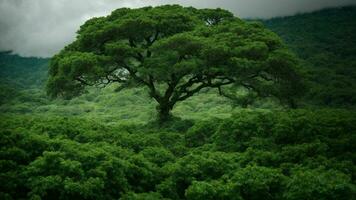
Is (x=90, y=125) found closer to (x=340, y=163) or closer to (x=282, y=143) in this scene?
(x=282, y=143)

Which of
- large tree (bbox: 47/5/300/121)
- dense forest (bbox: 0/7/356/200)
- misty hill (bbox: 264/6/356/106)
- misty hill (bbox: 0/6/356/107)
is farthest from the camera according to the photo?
misty hill (bbox: 264/6/356/106)

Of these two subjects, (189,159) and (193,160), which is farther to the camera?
(189,159)

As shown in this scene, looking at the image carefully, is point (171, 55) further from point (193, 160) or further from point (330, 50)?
point (330, 50)

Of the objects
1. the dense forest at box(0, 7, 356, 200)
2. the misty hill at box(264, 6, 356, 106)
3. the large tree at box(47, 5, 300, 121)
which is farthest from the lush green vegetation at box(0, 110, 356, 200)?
the misty hill at box(264, 6, 356, 106)

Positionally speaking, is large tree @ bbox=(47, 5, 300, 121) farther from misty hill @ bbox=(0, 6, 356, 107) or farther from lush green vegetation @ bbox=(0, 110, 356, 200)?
misty hill @ bbox=(0, 6, 356, 107)

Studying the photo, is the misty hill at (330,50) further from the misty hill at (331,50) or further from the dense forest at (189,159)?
the dense forest at (189,159)

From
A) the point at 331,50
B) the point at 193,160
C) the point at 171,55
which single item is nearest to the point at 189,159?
the point at 193,160

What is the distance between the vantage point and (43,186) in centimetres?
1453

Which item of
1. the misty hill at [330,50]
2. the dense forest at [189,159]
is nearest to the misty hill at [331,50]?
the misty hill at [330,50]

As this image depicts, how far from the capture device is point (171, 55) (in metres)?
27.4

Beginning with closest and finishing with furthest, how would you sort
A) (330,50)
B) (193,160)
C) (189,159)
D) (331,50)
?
(193,160), (189,159), (331,50), (330,50)

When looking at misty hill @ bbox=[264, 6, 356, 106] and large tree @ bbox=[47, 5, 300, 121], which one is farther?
misty hill @ bbox=[264, 6, 356, 106]

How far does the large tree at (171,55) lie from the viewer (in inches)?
1081

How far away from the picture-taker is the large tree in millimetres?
27469
